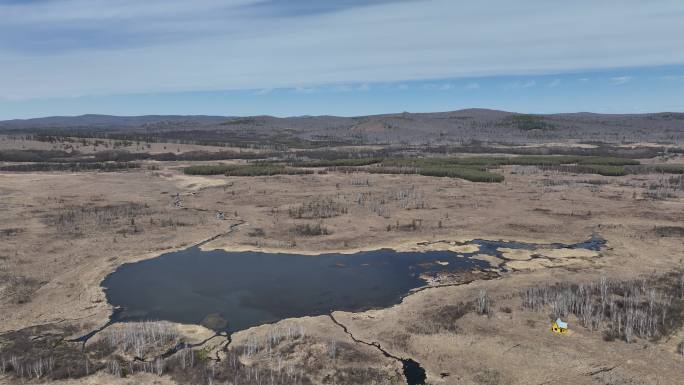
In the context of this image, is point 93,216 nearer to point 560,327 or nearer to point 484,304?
point 484,304

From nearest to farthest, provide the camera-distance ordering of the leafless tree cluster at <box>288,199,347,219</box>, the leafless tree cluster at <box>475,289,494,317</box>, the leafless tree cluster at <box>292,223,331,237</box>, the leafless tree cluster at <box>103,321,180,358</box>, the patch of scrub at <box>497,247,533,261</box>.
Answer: the leafless tree cluster at <box>103,321,180,358</box> < the leafless tree cluster at <box>475,289,494,317</box> < the patch of scrub at <box>497,247,533,261</box> < the leafless tree cluster at <box>292,223,331,237</box> < the leafless tree cluster at <box>288,199,347,219</box>

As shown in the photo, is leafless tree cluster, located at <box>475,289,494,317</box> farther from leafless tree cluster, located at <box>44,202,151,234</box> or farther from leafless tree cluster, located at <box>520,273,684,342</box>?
leafless tree cluster, located at <box>44,202,151,234</box>

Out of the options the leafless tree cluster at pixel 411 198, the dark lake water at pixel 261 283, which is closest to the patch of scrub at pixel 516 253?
the dark lake water at pixel 261 283

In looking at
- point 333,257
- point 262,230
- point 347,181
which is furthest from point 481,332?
point 347,181

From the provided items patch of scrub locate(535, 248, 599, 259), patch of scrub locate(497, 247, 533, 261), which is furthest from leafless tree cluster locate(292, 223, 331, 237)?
patch of scrub locate(535, 248, 599, 259)

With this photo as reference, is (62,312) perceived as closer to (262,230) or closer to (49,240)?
(49,240)
